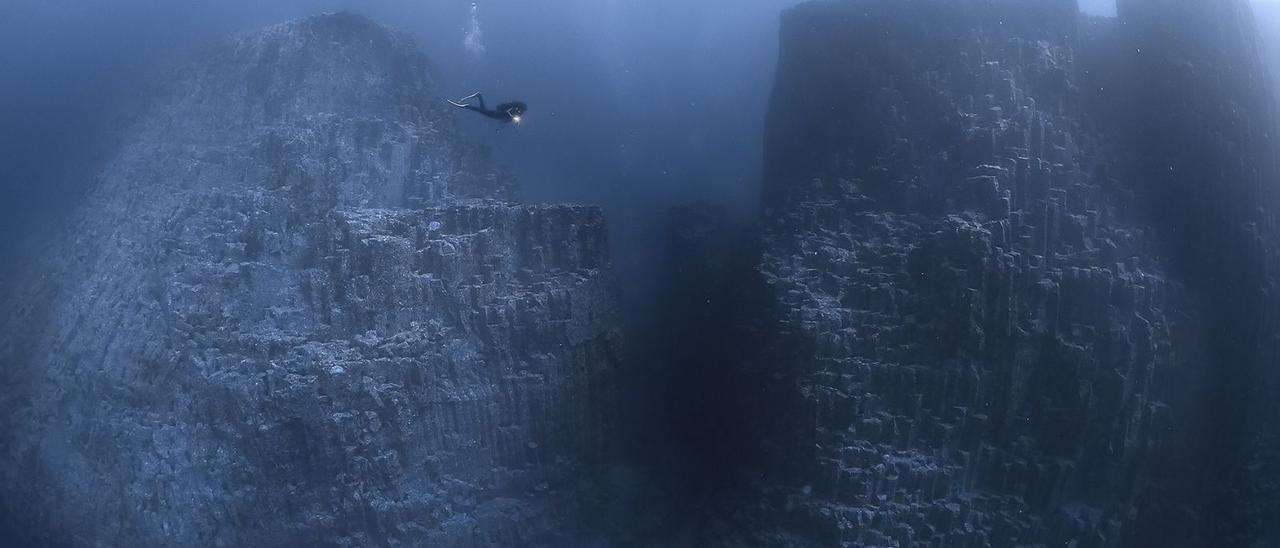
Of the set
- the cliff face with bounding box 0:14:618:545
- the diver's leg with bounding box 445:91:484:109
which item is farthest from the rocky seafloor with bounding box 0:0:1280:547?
the diver's leg with bounding box 445:91:484:109

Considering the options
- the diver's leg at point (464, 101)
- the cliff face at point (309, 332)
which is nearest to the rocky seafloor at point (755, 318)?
the cliff face at point (309, 332)

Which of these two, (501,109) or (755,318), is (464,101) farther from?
(755,318)

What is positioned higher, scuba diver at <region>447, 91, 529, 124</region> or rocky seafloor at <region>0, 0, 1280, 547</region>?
scuba diver at <region>447, 91, 529, 124</region>

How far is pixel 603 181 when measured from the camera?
9219mm

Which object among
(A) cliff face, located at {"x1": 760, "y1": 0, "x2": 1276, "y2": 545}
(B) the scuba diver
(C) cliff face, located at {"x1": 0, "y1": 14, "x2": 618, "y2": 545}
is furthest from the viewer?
(B) the scuba diver

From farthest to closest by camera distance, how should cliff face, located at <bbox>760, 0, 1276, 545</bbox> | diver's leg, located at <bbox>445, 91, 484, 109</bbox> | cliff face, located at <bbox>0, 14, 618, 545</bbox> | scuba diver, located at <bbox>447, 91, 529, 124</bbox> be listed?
diver's leg, located at <bbox>445, 91, 484, 109</bbox> → scuba diver, located at <bbox>447, 91, 529, 124</bbox> → cliff face, located at <bbox>760, 0, 1276, 545</bbox> → cliff face, located at <bbox>0, 14, 618, 545</bbox>

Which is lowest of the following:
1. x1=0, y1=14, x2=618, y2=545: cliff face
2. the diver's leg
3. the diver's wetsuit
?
x1=0, y1=14, x2=618, y2=545: cliff face

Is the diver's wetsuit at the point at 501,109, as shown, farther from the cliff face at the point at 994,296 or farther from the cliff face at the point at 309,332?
the cliff face at the point at 994,296

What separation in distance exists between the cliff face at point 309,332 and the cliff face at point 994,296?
2743 millimetres

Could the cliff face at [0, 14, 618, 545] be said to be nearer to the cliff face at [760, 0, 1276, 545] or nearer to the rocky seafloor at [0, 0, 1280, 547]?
the rocky seafloor at [0, 0, 1280, 547]

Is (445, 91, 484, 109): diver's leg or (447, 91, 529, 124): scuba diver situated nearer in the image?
(447, 91, 529, 124): scuba diver

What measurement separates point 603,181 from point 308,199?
11.1ft

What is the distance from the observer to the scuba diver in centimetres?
869

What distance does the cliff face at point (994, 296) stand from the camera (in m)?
8.49
